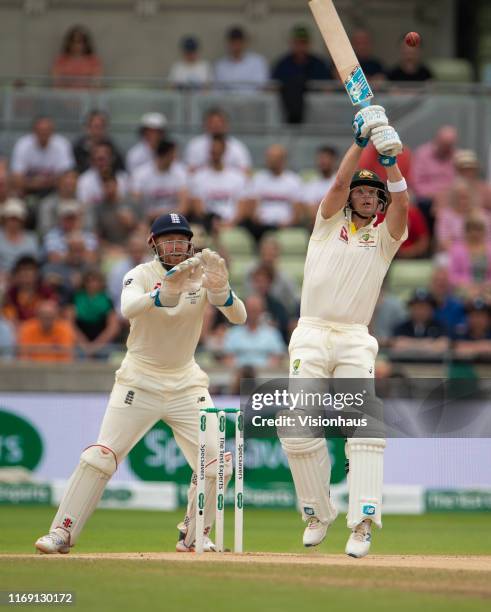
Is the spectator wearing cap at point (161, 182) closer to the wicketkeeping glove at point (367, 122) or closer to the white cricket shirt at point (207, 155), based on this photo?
the white cricket shirt at point (207, 155)

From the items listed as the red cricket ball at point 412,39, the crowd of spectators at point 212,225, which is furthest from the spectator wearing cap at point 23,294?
the red cricket ball at point 412,39

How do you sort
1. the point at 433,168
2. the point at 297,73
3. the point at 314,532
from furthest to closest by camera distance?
1. the point at 297,73
2. the point at 433,168
3. the point at 314,532

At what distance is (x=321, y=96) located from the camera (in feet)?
59.3

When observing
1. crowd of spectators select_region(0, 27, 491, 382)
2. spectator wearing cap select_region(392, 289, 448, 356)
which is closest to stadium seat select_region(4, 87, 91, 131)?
crowd of spectators select_region(0, 27, 491, 382)

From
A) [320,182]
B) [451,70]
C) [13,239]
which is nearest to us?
[13,239]

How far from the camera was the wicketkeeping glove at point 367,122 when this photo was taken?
8.98 metres

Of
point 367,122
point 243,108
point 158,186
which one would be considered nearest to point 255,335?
point 158,186

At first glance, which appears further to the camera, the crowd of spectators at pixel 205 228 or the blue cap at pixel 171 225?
the crowd of spectators at pixel 205 228

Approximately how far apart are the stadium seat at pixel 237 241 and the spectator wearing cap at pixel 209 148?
87 cm

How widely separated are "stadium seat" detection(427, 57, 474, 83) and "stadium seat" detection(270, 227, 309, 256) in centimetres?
400

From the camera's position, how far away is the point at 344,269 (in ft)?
30.4

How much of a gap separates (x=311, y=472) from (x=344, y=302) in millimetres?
1061

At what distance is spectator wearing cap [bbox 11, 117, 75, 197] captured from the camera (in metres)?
17.3

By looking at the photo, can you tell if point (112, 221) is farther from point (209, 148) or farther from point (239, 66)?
point (239, 66)
